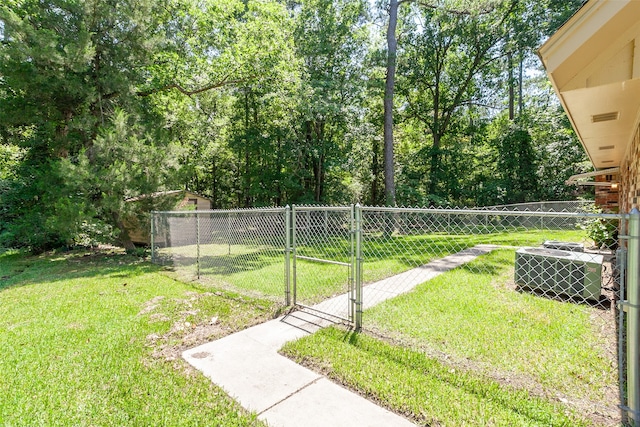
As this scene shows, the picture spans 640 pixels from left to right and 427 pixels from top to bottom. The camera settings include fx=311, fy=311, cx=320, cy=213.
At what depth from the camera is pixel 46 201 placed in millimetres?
9148

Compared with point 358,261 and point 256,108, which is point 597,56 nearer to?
point 358,261

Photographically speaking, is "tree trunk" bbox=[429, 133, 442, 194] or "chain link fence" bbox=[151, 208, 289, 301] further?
"tree trunk" bbox=[429, 133, 442, 194]

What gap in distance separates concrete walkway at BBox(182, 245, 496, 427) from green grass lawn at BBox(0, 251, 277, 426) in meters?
0.16

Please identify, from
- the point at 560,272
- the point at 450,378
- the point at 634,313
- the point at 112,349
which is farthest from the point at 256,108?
the point at 634,313

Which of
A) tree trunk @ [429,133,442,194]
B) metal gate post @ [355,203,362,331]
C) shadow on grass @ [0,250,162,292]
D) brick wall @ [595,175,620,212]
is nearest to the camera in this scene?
metal gate post @ [355,203,362,331]

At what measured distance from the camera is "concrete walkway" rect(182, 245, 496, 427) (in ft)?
7.48

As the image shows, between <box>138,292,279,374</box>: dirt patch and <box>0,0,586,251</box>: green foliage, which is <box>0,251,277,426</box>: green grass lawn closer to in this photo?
<box>138,292,279,374</box>: dirt patch

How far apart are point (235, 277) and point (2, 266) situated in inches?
302

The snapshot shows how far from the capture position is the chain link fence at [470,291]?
9.07 ft

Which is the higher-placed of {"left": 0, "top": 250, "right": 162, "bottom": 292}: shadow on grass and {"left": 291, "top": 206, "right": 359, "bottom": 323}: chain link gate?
{"left": 291, "top": 206, "right": 359, "bottom": 323}: chain link gate

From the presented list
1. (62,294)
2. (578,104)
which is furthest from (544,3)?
(62,294)

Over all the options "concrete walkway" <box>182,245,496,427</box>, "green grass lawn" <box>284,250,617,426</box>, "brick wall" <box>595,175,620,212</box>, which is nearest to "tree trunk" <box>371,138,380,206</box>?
"brick wall" <box>595,175,620,212</box>

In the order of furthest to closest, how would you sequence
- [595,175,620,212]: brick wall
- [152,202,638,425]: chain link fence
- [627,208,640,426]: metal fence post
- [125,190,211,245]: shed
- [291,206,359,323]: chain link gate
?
[125,190,211,245]: shed
[595,175,620,212]: brick wall
[291,206,359,323]: chain link gate
[152,202,638,425]: chain link fence
[627,208,640,426]: metal fence post

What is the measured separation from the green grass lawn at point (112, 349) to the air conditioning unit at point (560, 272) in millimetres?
Answer: 4041
